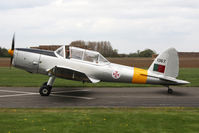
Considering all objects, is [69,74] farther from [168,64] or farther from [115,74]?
[168,64]

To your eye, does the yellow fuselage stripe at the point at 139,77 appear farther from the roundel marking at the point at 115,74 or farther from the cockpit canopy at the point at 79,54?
the cockpit canopy at the point at 79,54

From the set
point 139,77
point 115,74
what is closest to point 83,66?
point 115,74

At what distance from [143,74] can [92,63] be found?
304 cm

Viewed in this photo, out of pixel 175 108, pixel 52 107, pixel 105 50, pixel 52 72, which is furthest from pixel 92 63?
pixel 105 50

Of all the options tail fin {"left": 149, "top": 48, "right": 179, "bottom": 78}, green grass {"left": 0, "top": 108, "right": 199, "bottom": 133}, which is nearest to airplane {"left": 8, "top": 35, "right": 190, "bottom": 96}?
tail fin {"left": 149, "top": 48, "right": 179, "bottom": 78}

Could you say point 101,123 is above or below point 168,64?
below

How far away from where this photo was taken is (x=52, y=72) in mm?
10914

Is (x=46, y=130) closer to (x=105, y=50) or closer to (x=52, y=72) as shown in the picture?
(x=52, y=72)

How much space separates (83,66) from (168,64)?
4.97 m

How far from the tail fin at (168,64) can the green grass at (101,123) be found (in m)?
5.06

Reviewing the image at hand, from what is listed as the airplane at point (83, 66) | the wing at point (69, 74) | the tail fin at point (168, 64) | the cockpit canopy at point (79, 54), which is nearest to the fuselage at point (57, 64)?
the airplane at point (83, 66)

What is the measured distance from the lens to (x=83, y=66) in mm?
11438

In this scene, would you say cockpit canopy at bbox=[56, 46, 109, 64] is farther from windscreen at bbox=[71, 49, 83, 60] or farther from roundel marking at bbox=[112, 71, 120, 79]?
roundel marking at bbox=[112, 71, 120, 79]

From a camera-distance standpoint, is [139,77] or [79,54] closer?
[79,54]
